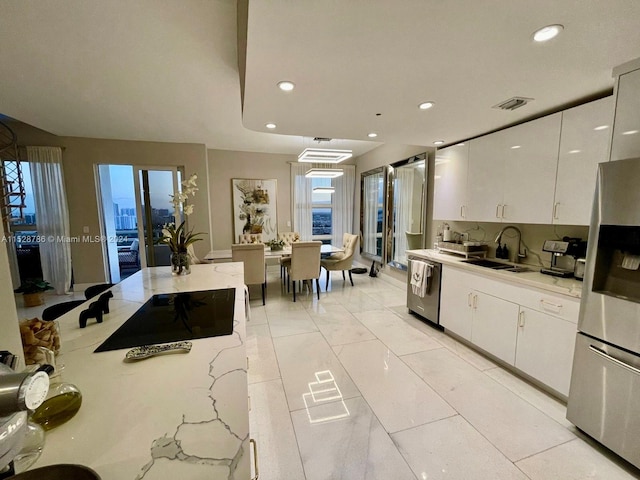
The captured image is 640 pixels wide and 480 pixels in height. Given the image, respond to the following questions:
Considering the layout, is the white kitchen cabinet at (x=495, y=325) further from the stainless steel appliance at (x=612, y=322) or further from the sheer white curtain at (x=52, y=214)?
the sheer white curtain at (x=52, y=214)

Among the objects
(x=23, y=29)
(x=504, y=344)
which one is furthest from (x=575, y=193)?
(x=23, y=29)

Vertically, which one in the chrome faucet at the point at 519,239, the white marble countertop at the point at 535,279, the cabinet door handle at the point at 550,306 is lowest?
the cabinet door handle at the point at 550,306

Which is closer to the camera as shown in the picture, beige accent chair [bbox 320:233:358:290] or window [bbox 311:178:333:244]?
beige accent chair [bbox 320:233:358:290]

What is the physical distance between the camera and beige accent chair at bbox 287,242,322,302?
428cm

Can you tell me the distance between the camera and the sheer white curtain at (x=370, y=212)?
584 cm

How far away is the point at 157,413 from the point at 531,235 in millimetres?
3426

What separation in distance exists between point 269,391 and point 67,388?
1.73 meters

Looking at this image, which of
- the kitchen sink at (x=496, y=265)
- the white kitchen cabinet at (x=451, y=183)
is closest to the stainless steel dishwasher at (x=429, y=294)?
the kitchen sink at (x=496, y=265)

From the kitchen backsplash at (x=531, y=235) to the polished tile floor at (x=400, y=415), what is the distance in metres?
1.17

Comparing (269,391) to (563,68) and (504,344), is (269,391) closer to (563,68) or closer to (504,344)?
(504,344)

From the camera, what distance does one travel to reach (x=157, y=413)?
77 cm

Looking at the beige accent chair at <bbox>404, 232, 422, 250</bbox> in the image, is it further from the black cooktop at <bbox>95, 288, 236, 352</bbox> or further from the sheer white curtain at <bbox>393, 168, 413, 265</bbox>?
the black cooktop at <bbox>95, 288, 236, 352</bbox>

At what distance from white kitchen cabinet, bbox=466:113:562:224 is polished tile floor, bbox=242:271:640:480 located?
4.96ft

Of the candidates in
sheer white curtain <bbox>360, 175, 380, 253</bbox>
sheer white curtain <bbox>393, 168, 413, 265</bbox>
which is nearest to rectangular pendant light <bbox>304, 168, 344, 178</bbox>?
sheer white curtain <bbox>393, 168, 413, 265</bbox>
